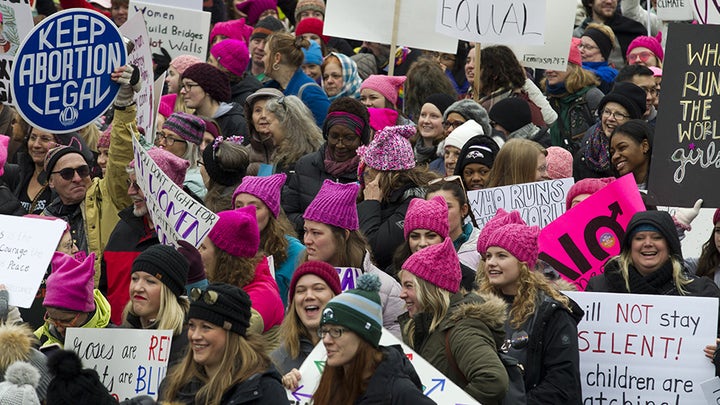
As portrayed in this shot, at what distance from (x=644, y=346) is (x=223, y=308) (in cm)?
254

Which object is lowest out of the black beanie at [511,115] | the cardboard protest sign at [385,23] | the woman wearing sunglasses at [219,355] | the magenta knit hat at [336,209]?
the woman wearing sunglasses at [219,355]

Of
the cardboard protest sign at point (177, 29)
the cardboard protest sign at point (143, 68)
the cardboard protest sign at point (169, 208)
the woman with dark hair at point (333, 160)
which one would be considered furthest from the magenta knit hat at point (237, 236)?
the cardboard protest sign at point (177, 29)

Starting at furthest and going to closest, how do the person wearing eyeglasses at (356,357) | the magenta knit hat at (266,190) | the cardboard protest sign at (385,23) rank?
the cardboard protest sign at (385,23), the magenta knit hat at (266,190), the person wearing eyeglasses at (356,357)

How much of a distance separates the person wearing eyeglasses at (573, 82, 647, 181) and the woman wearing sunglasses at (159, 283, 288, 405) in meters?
4.52

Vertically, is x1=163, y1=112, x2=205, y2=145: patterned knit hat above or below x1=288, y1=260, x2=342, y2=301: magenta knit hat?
above

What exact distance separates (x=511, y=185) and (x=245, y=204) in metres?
2.10

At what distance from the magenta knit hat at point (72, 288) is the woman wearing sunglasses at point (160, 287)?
29 centimetres

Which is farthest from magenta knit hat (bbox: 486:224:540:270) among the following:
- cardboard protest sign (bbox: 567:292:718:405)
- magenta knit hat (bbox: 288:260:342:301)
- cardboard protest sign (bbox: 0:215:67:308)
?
cardboard protest sign (bbox: 0:215:67:308)

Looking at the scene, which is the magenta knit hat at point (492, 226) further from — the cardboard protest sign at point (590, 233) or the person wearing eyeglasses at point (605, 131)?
the person wearing eyeglasses at point (605, 131)

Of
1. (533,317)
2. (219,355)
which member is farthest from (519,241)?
(219,355)

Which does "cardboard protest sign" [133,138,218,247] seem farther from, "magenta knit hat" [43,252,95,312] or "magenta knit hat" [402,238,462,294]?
"magenta knit hat" [402,238,462,294]

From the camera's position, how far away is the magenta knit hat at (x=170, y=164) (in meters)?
9.25

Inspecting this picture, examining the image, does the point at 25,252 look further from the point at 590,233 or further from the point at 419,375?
the point at 590,233

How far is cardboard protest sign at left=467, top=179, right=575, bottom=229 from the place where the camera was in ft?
33.6
